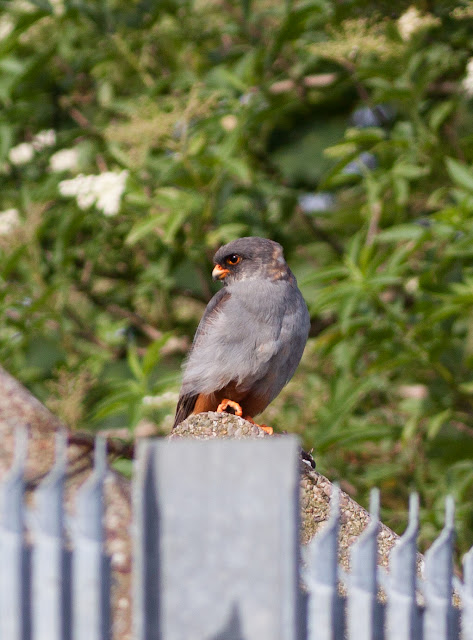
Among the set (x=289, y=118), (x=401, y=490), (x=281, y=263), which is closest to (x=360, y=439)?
(x=401, y=490)

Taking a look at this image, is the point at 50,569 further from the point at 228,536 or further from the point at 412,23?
the point at 412,23

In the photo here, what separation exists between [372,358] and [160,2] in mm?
2308

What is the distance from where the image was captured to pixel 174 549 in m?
1.50

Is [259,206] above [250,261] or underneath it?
above

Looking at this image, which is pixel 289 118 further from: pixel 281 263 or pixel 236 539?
pixel 236 539

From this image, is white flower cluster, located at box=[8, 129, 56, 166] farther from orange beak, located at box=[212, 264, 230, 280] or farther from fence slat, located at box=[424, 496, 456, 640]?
fence slat, located at box=[424, 496, 456, 640]

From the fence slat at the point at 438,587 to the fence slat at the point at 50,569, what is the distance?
0.73m

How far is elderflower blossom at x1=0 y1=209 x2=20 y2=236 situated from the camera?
463 centimetres

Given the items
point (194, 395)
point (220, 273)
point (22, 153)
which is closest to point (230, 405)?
point (194, 395)

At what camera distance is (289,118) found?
583cm

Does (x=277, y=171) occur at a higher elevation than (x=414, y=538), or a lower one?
higher

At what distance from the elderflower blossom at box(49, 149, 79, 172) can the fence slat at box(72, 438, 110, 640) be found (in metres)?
3.72

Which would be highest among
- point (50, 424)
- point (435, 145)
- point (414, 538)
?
point (435, 145)

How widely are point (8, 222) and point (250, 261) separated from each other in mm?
1391
